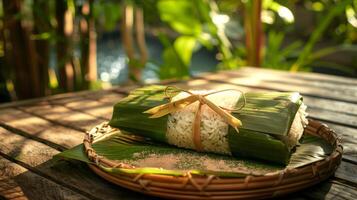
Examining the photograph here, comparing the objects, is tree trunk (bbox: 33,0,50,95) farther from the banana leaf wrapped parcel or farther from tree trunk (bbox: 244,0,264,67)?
the banana leaf wrapped parcel

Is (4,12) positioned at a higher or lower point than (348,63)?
higher

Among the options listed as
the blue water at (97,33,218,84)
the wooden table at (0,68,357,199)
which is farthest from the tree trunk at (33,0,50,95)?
the blue water at (97,33,218,84)

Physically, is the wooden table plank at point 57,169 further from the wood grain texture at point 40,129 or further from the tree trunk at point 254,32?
the tree trunk at point 254,32

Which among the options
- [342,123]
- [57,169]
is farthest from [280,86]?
[57,169]

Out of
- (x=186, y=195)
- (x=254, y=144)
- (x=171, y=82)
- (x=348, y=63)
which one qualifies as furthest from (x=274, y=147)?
(x=348, y=63)

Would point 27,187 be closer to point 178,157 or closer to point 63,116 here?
point 178,157

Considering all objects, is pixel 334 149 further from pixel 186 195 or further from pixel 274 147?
pixel 186 195
